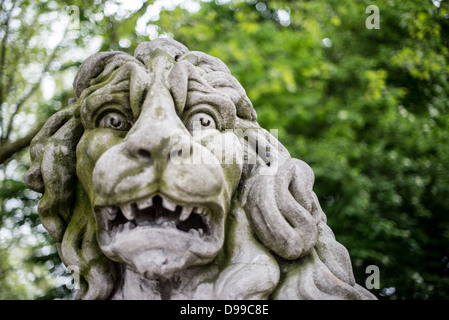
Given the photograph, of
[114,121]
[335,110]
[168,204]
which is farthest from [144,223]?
[335,110]

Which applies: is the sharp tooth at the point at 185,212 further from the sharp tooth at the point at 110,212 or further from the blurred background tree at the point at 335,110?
the blurred background tree at the point at 335,110

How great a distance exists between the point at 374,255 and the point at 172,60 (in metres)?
4.70

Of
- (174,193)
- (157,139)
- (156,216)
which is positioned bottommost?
(156,216)

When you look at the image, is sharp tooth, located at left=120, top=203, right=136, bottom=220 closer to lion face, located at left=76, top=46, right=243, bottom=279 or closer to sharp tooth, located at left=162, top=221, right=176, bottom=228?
lion face, located at left=76, top=46, right=243, bottom=279

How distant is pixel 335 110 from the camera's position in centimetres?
832

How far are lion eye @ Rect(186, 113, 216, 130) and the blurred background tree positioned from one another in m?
3.06

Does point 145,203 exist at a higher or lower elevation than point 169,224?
higher

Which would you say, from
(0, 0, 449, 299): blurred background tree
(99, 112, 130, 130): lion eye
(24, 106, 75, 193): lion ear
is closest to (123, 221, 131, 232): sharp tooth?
(99, 112, 130, 130): lion eye

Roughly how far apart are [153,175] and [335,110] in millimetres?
7013

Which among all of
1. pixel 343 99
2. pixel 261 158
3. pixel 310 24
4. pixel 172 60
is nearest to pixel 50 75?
pixel 310 24

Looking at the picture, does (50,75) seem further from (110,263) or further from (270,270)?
(270,270)

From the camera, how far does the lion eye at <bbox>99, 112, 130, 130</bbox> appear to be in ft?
7.15

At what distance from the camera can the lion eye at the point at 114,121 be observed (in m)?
2.18

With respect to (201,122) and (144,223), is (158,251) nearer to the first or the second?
(144,223)
